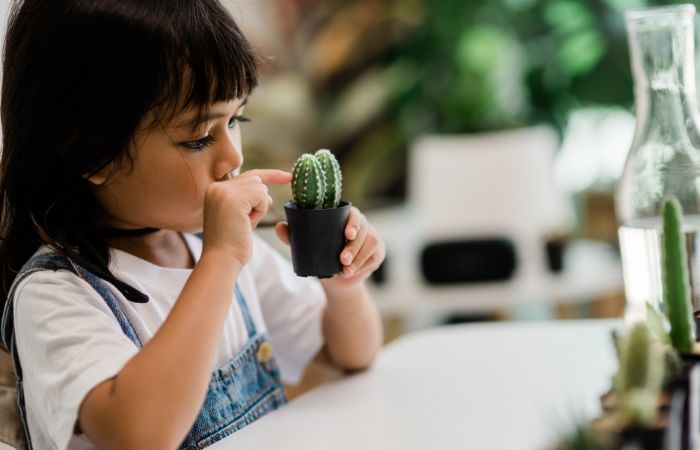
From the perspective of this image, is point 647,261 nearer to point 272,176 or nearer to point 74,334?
point 272,176

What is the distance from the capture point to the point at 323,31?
13.9 ft

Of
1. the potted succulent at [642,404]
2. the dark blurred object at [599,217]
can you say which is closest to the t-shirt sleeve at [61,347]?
the potted succulent at [642,404]

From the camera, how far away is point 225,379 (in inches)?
47.5

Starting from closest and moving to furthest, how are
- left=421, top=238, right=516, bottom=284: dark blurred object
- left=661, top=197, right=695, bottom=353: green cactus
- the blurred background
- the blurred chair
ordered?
left=661, top=197, right=695, bottom=353: green cactus
left=421, top=238, right=516, bottom=284: dark blurred object
the blurred chair
the blurred background

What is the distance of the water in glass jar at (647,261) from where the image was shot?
3.70ft

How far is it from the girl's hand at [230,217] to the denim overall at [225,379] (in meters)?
0.16

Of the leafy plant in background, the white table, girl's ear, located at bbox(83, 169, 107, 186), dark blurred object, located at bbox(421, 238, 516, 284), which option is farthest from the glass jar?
the leafy plant in background

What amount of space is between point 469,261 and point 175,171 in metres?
1.62

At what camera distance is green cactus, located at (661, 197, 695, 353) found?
2.93 ft

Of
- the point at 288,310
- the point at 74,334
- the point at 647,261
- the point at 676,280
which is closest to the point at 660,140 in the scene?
the point at 647,261

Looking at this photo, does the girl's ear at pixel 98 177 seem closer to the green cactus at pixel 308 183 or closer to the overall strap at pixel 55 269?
the overall strap at pixel 55 269

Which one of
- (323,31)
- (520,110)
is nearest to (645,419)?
(520,110)

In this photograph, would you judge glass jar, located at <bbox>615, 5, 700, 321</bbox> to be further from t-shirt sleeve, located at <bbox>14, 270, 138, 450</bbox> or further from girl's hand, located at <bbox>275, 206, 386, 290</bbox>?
t-shirt sleeve, located at <bbox>14, 270, 138, 450</bbox>

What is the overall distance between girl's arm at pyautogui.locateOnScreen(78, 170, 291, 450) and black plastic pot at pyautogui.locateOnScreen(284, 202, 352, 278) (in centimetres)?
5
